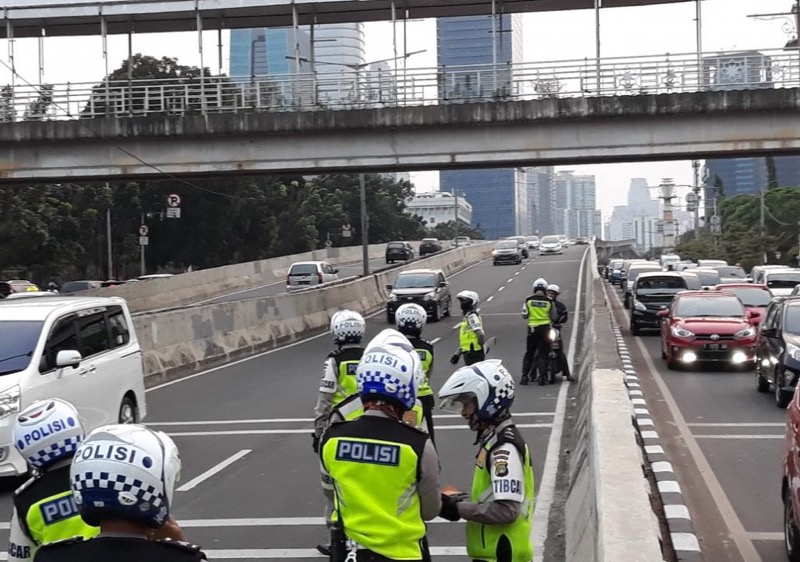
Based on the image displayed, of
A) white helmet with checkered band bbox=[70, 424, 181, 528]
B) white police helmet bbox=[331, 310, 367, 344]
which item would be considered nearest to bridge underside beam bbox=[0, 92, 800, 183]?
white police helmet bbox=[331, 310, 367, 344]

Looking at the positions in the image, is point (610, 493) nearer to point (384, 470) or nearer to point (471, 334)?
point (384, 470)

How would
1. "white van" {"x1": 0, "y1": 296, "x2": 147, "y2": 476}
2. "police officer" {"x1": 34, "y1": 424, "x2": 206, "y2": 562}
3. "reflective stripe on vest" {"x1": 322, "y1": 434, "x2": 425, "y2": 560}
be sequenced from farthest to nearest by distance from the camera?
"white van" {"x1": 0, "y1": 296, "x2": 147, "y2": 476} → "reflective stripe on vest" {"x1": 322, "y1": 434, "x2": 425, "y2": 560} → "police officer" {"x1": 34, "y1": 424, "x2": 206, "y2": 562}

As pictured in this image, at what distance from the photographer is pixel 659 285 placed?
31.0 meters

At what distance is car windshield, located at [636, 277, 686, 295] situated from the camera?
29.9 m

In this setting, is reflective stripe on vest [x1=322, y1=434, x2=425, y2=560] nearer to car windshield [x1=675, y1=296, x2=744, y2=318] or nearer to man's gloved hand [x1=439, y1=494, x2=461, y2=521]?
man's gloved hand [x1=439, y1=494, x2=461, y2=521]

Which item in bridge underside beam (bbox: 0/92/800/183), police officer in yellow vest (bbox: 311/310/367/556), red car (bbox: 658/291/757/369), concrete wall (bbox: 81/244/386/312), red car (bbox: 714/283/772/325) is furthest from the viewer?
concrete wall (bbox: 81/244/386/312)

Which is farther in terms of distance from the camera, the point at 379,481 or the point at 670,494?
the point at 670,494

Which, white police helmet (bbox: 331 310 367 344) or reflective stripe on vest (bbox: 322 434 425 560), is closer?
reflective stripe on vest (bbox: 322 434 425 560)

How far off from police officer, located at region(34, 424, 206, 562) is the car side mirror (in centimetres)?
797

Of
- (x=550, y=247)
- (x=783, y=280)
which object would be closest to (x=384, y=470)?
(x=783, y=280)

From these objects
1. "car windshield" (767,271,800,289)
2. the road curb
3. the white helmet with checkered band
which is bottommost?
the road curb

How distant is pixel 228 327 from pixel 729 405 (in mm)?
12689

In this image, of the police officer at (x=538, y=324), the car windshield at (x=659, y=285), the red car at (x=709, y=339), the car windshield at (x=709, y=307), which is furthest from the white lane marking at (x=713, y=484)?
the car windshield at (x=659, y=285)

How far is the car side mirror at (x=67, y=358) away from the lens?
10898mm
